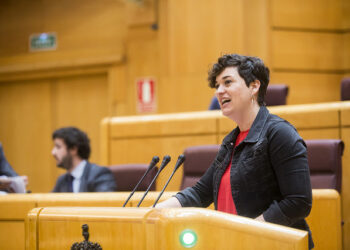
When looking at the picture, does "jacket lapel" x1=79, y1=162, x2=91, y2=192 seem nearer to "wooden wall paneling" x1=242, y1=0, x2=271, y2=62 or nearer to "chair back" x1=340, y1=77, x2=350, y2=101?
"chair back" x1=340, y1=77, x2=350, y2=101

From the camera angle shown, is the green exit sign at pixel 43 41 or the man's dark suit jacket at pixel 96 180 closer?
the man's dark suit jacket at pixel 96 180

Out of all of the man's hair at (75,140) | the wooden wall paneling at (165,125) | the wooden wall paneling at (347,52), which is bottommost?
the man's hair at (75,140)

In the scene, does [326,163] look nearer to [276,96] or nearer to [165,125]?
[276,96]

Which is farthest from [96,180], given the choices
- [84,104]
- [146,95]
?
[84,104]

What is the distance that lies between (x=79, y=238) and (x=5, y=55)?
10.6ft

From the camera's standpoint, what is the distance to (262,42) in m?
3.07

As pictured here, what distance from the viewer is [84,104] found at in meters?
3.74

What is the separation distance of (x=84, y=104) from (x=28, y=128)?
51cm

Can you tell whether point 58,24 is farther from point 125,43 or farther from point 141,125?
point 141,125

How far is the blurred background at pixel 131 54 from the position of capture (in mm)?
3118

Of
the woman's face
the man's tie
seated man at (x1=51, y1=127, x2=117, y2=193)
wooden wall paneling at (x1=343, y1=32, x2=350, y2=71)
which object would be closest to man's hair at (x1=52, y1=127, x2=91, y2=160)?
seated man at (x1=51, y1=127, x2=117, y2=193)

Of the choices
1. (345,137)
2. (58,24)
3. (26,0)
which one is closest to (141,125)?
(345,137)

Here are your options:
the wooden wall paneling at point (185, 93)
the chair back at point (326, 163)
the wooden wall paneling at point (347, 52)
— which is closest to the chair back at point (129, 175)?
the chair back at point (326, 163)

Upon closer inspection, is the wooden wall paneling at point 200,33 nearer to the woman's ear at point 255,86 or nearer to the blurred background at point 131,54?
the blurred background at point 131,54
